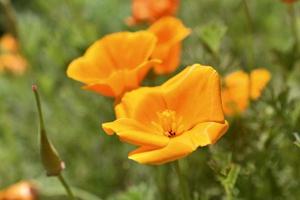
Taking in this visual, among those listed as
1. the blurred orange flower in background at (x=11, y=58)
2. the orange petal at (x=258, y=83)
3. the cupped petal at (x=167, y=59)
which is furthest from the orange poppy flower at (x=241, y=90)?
the blurred orange flower in background at (x=11, y=58)

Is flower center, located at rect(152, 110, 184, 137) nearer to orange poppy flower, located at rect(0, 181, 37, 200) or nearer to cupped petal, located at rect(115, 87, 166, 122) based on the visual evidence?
cupped petal, located at rect(115, 87, 166, 122)

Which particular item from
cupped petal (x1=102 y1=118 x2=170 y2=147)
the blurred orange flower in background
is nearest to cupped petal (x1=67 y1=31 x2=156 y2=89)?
cupped petal (x1=102 y1=118 x2=170 y2=147)

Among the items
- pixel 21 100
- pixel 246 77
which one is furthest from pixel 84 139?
pixel 246 77

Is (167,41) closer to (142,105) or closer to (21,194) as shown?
(142,105)

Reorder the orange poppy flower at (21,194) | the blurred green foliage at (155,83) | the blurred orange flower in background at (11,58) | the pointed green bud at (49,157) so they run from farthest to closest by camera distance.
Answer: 1. the blurred orange flower in background at (11,58)
2. the orange poppy flower at (21,194)
3. the blurred green foliage at (155,83)
4. the pointed green bud at (49,157)

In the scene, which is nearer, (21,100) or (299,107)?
(299,107)

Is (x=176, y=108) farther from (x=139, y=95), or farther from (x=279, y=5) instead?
(x=279, y=5)

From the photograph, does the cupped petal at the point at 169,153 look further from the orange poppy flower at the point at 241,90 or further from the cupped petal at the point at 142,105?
the orange poppy flower at the point at 241,90
